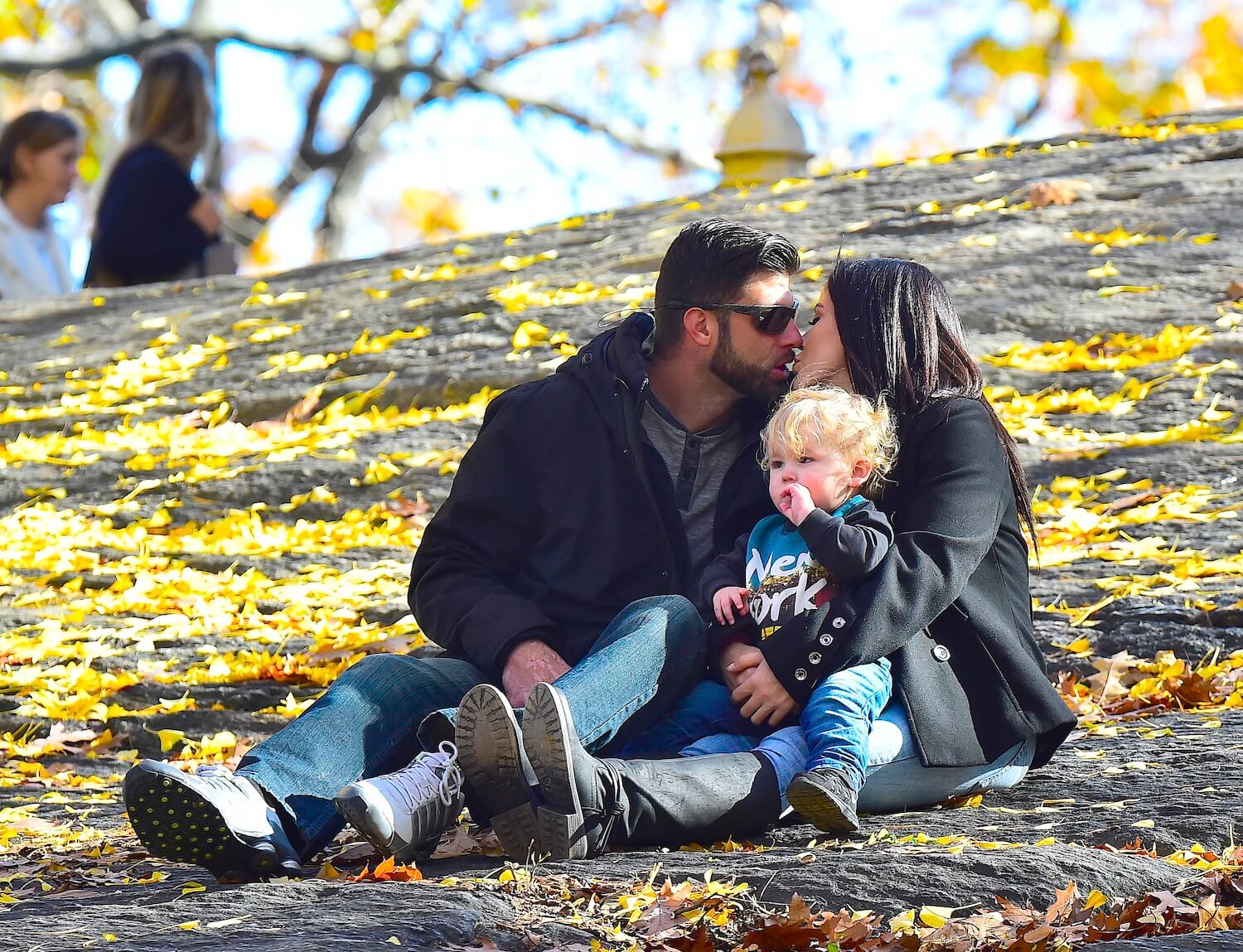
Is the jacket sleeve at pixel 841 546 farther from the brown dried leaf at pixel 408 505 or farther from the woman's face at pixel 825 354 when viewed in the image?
the brown dried leaf at pixel 408 505

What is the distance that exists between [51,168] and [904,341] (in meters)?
6.78

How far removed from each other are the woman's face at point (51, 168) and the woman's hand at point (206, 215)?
72cm

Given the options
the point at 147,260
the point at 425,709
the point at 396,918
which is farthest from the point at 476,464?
the point at 147,260

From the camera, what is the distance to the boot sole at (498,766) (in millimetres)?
2867

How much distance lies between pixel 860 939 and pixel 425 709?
49.6 inches

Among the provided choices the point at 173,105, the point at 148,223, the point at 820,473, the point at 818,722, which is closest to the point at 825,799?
the point at 818,722

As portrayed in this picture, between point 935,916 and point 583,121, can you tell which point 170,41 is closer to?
point 583,121

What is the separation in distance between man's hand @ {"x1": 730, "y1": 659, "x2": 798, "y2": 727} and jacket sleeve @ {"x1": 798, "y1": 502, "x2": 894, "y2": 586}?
27cm

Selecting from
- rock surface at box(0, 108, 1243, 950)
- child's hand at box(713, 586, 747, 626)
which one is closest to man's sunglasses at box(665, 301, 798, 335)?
child's hand at box(713, 586, 747, 626)

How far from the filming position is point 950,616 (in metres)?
3.39

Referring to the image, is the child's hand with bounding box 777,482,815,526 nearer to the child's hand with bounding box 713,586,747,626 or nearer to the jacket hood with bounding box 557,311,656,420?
the child's hand with bounding box 713,586,747,626

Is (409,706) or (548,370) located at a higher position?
(548,370)

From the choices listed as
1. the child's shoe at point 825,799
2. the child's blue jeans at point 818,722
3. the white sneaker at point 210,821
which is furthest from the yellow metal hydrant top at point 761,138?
→ the white sneaker at point 210,821

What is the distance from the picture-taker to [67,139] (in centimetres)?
878
